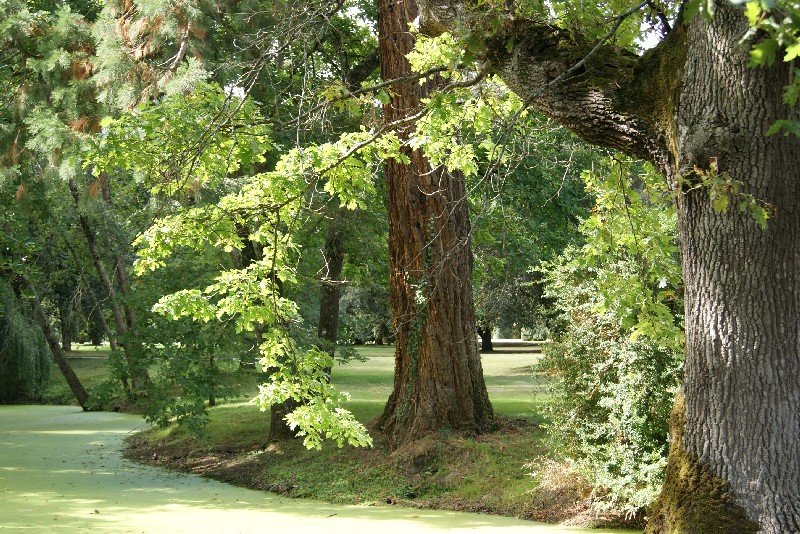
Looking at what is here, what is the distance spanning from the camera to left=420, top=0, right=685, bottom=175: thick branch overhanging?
501 centimetres

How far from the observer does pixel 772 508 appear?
4672 millimetres

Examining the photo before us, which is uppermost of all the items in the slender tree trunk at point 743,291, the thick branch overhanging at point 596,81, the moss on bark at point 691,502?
the thick branch overhanging at point 596,81

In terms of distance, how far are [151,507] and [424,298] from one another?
13.3 feet

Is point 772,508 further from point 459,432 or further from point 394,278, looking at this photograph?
point 394,278

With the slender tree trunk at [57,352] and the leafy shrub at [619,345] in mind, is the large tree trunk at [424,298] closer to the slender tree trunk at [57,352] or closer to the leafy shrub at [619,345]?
the leafy shrub at [619,345]

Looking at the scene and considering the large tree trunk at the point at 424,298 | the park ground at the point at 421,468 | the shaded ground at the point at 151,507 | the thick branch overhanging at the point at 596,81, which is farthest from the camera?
the large tree trunk at the point at 424,298

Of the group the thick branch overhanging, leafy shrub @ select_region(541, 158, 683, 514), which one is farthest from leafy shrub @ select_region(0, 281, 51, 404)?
the thick branch overhanging

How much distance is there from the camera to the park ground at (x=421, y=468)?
29.6 ft

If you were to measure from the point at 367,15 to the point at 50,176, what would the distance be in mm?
6587

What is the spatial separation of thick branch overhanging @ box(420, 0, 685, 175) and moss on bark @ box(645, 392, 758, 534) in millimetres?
1621

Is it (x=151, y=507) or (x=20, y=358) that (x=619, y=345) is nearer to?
(x=151, y=507)

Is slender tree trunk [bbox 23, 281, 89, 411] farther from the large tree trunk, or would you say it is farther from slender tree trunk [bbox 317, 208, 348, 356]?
the large tree trunk

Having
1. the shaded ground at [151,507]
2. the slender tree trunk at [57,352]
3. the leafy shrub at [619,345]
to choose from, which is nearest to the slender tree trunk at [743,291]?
the leafy shrub at [619,345]

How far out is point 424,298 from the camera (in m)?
11.3
